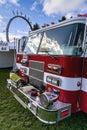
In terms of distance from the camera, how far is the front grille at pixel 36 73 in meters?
3.73

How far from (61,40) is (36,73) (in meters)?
1.14

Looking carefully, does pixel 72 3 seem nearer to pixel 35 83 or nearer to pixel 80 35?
pixel 80 35

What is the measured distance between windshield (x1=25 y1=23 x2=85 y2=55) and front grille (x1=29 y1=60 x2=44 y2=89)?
0.35m

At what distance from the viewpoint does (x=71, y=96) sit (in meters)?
2.91

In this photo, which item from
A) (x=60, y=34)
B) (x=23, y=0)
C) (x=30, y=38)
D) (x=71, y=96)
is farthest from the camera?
(x=23, y=0)

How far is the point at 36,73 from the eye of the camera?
399 centimetres

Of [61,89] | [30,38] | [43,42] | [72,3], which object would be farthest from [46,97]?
[72,3]

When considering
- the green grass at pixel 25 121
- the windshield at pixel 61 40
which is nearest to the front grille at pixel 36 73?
the windshield at pixel 61 40

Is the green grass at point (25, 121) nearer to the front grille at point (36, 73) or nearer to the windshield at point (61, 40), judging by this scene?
the front grille at point (36, 73)

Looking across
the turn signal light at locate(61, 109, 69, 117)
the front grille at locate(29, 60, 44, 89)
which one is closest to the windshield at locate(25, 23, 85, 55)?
the front grille at locate(29, 60, 44, 89)

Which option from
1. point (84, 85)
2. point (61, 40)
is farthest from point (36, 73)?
point (84, 85)

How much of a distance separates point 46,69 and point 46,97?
0.90 metres

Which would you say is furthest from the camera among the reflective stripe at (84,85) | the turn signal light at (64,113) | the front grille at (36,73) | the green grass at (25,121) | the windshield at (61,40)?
the front grille at (36,73)

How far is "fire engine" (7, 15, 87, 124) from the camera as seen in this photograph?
2.80m
